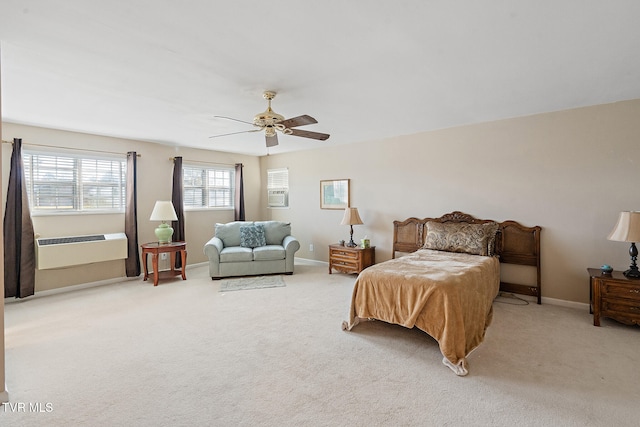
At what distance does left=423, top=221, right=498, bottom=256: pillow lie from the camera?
13.0 feet

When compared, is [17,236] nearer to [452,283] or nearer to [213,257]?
[213,257]

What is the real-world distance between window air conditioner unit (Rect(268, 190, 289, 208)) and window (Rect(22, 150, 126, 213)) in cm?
296

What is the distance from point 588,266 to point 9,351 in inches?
238

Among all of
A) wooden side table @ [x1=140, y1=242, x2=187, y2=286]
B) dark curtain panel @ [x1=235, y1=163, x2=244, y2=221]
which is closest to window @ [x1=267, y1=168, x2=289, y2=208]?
dark curtain panel @ [x1=235, y1=163, x2=244, y2=221]

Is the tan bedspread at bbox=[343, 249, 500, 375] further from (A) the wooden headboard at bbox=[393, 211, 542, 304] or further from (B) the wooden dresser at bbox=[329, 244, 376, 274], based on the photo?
(B) the wooden dresser at bbox=[329, 244, 376, 274]

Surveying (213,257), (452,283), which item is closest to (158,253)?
(213,257)

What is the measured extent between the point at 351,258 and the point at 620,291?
3.24 metres

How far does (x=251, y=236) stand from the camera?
555cm

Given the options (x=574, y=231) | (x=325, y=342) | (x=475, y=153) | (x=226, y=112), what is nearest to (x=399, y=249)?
(x=475, y=153)

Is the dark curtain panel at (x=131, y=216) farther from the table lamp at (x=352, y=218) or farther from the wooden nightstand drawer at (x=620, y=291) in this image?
the wooden nightstand drawer at (x=620, y=291)

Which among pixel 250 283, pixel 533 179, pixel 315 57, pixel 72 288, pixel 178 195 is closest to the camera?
pixel 315 57

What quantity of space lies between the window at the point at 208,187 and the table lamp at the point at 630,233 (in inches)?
247

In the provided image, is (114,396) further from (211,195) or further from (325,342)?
(211,195)

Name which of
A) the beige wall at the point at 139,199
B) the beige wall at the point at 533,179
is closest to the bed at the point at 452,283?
the beige wall at the point at 533,179
